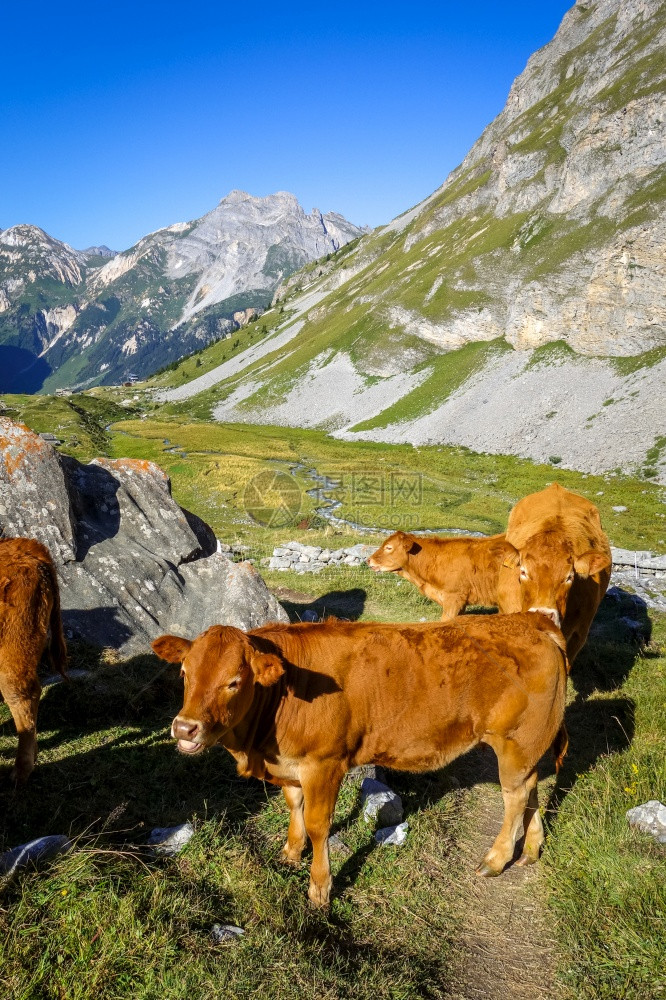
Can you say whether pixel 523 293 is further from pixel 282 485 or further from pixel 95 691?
pixel 95 691

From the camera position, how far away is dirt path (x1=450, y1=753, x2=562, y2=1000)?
4828 mm

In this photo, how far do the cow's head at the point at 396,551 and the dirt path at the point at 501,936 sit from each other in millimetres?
7298

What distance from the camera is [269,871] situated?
5.52 metres

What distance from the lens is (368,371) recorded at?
10925cm

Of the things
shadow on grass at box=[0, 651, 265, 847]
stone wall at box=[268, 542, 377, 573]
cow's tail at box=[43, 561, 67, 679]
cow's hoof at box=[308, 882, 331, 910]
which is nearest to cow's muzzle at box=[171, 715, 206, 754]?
shadow on grass at box=[0, 651, 265, 847]

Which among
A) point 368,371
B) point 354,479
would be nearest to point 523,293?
point 368,371

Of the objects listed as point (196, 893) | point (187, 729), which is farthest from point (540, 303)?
point (196, 893)

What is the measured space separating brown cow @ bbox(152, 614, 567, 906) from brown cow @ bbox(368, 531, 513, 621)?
6485 millimetres

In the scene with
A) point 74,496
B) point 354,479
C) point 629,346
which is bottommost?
point 354,479

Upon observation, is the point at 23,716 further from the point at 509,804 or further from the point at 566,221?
the point at 566,221

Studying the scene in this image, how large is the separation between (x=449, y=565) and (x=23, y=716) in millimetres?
9292

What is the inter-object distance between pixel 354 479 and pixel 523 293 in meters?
57.0

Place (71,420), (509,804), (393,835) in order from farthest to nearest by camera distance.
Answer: (71,420), (393,835), (509,804)

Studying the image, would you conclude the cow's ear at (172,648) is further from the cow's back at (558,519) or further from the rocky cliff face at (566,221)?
the rocky cliff face at (566,221)
